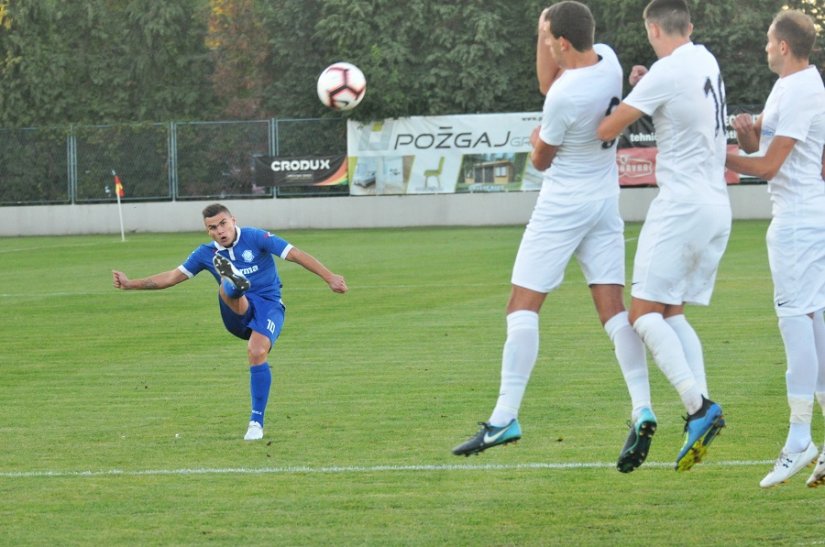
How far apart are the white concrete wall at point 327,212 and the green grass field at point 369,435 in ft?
69.6

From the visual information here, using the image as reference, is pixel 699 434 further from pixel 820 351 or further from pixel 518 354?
pixel 820 351

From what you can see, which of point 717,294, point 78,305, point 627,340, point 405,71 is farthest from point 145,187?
point 627,340

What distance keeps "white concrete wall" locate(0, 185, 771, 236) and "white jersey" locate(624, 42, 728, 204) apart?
32.3 meters

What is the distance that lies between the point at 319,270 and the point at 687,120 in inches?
147

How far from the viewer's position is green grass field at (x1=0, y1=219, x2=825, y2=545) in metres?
6.76

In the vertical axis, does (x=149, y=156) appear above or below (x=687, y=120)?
below

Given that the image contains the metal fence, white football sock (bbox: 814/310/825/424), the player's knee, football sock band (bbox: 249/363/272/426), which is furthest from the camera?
the metal fence

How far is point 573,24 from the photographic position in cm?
686

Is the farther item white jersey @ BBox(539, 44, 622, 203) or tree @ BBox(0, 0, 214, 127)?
tree @ BBox(0, 0, 214, 127)

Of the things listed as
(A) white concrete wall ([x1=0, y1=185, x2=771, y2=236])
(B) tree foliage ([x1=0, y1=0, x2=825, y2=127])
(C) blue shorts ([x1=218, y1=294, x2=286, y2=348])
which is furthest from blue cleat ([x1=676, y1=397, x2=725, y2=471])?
(B) tree foliage ([x1=0, y1=0, x2=825, y2=127])

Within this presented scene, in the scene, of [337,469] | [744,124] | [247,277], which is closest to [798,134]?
[744,124]

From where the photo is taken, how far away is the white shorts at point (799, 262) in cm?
725

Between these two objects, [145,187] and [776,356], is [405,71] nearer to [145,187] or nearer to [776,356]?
[145,187]

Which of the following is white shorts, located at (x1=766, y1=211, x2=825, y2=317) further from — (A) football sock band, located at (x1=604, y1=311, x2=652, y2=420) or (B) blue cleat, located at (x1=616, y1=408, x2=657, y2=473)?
(B) blue cleat, located at (x1=616, y1=408, x2=657, y2=473)
